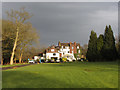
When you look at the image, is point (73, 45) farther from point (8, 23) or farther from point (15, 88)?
point (15, 88)

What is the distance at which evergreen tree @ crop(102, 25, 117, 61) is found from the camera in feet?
138

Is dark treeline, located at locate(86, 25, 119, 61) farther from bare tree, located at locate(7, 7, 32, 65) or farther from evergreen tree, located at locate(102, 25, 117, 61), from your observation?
bare tree, located at locate(7, 7, 32, 65)

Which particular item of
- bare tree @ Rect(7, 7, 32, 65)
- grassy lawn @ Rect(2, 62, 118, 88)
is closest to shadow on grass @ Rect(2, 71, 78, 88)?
grassy lawn @ Rect(2, 62, 118, 88)

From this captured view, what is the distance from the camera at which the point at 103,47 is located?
4384 cm

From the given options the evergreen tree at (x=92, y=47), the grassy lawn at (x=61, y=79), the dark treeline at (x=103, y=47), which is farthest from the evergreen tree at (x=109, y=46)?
the grassy lawn at (x=61, y=79)

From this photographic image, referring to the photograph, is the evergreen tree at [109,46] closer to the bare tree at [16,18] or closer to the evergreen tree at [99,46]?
the evergreen tree at [99,46]

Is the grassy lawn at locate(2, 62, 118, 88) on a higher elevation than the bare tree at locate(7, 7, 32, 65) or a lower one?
lower

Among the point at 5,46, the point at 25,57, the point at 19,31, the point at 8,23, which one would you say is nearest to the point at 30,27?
the point at 19,31

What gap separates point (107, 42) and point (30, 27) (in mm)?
24153

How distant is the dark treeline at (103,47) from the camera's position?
42263 millimetres

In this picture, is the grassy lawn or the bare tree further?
the bare tree

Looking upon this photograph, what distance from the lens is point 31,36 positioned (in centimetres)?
4128

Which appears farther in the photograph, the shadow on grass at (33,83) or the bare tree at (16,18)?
the bare tree at (16,18)

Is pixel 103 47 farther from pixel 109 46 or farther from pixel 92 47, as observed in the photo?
pixel 92 47
